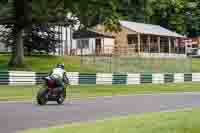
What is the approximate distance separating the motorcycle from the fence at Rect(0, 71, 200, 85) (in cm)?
1216

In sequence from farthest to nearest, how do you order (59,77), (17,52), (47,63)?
(47,63)
(17,52)
(59,77)

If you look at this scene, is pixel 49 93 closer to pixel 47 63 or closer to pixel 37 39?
pixel 47 63

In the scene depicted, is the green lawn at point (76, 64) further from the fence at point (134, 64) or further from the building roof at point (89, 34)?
the building roof at point (89, 34)

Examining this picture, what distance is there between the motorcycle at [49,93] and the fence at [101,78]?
1216 centimetres

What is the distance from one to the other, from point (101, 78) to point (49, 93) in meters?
17.5

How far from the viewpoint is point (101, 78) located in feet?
128

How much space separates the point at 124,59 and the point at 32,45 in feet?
26.9

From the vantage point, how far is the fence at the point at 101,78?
113 feet

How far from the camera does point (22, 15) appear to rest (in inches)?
1603

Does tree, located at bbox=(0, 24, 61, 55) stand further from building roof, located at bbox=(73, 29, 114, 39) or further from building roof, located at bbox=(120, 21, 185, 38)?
building roof, located at bbox=(120, 21, 185, 38)

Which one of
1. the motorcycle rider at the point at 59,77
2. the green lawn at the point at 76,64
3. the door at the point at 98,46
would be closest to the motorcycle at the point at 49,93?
the motorcycle rider at the point at 59,77

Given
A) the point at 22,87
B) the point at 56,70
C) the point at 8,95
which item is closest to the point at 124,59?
the point at 22,87

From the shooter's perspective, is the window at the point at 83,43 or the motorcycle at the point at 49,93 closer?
the motorcycle at the point at 49,93

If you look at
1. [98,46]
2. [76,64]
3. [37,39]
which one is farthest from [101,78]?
[98,46]
